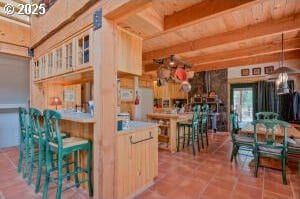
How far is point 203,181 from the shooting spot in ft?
8.95

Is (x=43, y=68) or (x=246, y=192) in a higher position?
(x=43, y=68)

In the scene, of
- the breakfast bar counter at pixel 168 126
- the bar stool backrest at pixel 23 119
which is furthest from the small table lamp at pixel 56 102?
the breakfast bar counter at pixel 168 126

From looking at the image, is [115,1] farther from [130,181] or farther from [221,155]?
[221,155]

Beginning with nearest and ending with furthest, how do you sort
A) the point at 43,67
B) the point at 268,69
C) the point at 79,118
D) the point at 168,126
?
the point at 79,118, the point at 43,67, the point at 168,126, the point at 268,69

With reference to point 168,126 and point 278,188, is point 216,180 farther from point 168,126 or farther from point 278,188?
point 168,126

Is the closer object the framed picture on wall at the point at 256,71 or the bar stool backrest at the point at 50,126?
the bar stool backrest at the point at 50,126

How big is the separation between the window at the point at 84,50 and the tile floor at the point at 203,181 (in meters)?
1.77

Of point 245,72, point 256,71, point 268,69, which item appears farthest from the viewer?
point 245,72

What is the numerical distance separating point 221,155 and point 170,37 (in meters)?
2.93

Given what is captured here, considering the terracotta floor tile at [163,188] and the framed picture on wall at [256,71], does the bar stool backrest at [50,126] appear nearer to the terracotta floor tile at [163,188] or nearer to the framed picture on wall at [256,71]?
the terracotta floor tile at [163,188]

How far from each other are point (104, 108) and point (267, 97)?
6.57 m

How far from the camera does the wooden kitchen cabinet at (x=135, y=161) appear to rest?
81.7 inches

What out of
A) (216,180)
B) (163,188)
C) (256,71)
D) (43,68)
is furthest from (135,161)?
(256,71)

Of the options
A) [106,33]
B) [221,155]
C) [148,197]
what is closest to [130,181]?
[148,197]
